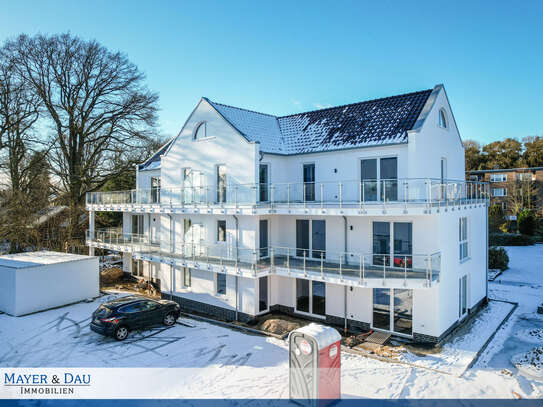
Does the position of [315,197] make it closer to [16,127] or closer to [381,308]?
[381,308]

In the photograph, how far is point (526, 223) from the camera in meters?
38.2

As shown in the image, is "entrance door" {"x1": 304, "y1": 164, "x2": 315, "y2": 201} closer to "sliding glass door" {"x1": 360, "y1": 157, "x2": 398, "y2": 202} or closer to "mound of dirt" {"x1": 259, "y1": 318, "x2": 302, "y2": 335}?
"sliding glass door" {"x1": 360, "y1": 157, "x2": 398, "y2": 202}

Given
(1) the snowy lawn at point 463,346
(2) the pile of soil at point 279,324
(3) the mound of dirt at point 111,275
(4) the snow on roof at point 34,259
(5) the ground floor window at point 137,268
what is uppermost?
(4) the snow on roof at point 34,259

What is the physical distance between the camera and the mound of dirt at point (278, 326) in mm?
13656

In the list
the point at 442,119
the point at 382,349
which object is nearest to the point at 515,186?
the point at 442,119

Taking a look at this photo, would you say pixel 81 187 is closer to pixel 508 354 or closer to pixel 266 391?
pixel 266 391

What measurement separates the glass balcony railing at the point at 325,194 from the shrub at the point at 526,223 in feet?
83.0

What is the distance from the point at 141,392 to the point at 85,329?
607 centimetres

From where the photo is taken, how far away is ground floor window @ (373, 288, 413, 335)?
13.2m

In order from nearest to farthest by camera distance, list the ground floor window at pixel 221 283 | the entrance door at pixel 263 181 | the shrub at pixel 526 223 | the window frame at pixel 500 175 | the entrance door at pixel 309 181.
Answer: the entrance door at pixel 263 181
the entrance door at pixel 309 181
the ground floor window at pixel 221 283
the shrub at pixel 526 223
the window frame at pixel 500 175

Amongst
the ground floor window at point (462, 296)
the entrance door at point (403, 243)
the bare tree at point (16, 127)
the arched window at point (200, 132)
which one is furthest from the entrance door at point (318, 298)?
the bare tree at point (16, 127)

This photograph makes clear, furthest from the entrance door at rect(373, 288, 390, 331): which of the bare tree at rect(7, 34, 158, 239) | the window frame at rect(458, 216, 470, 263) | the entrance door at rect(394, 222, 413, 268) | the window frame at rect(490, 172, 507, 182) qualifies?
the window frame at rect(490, 172, 507, 182)

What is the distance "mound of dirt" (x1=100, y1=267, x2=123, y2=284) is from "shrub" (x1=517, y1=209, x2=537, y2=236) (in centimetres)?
3843

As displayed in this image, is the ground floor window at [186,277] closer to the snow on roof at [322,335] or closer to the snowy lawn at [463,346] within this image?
the snow on roof at [322,335]
